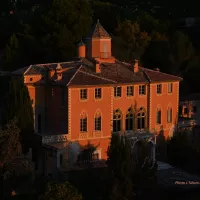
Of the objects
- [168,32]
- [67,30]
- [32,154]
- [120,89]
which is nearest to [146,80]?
[120,89]

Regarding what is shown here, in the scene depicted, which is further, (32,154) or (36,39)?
(36,39)

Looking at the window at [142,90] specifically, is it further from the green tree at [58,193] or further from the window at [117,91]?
the green tree at [58,193]

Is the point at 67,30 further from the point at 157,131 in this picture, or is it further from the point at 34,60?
the point at 157,131

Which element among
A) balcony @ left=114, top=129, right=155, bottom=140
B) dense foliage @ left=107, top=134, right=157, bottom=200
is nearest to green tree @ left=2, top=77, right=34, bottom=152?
dense foliage @ left=107, top=134, right=157, bottom=200

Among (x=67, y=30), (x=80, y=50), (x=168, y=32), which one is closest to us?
(x=80, y=50)

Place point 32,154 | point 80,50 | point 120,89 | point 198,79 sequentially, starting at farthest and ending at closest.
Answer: point 198,79, point 80,50, point 120,89, point 32,154

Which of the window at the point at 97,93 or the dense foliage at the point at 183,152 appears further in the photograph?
the dense foliage at the point at 183,152

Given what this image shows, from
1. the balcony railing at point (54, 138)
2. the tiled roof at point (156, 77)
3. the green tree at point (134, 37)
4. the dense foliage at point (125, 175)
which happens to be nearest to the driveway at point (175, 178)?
the dense foliage at point (125, 175)
